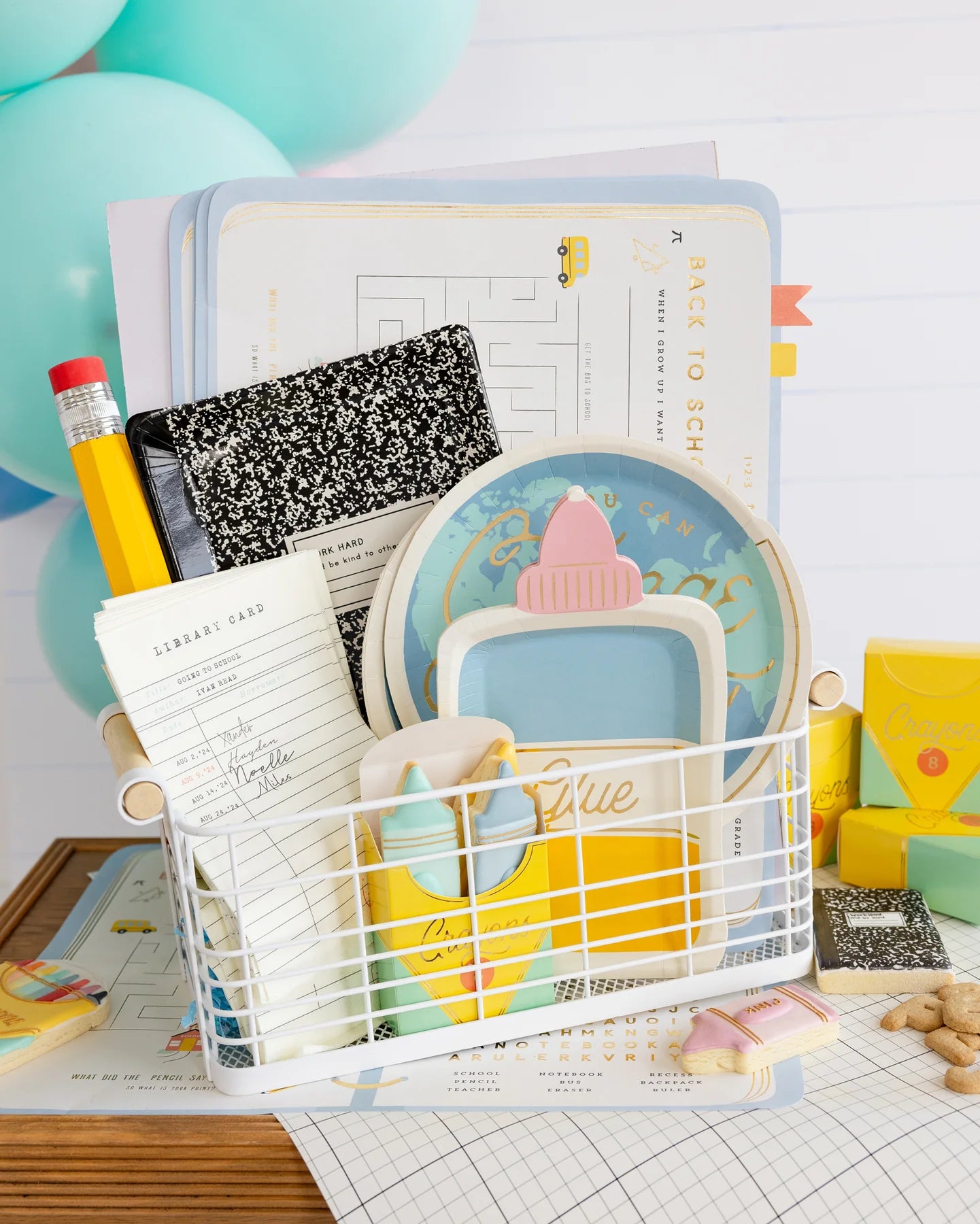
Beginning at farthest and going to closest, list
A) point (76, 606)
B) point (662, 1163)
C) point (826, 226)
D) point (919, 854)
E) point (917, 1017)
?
point (826, 226)
point (76, 606)
point (919, 854)
point (917, 1017)
point (662, 1163)

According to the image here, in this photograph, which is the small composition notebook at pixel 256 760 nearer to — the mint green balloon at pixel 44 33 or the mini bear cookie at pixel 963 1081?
the mini bear cookie at pixel 963 1081

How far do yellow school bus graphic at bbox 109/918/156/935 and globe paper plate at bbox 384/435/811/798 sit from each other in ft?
0.94

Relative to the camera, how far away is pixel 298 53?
89 cm

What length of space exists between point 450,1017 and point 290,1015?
9cm

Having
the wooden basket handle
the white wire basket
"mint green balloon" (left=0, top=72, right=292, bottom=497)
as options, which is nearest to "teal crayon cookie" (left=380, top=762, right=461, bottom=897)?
the white wire basket

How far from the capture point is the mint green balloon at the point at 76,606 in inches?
38.9

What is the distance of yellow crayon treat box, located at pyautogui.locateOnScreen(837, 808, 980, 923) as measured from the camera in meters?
0.68

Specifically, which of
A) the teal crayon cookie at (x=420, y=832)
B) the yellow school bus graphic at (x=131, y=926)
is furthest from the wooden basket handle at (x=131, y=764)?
the yellow school bus graphic at (x=131, y=926)

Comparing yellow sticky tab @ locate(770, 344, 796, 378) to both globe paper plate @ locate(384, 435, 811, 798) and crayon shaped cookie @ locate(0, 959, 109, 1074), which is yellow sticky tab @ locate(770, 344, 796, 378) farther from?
crayon shaped cookie @ locate(0, 959, 109, 1074)

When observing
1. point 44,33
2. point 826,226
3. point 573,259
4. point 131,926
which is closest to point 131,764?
point 131,926

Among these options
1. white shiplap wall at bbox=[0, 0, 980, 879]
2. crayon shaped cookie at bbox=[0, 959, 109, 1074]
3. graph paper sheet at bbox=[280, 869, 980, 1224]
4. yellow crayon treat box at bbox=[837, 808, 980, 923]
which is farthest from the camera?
white shiplap wall at bbox=[0, 0, 980, 879]

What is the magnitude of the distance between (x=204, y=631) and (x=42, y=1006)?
255mm

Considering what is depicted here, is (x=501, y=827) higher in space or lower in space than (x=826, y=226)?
lower

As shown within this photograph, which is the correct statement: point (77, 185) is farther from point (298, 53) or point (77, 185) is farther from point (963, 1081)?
point (963, 1081)
